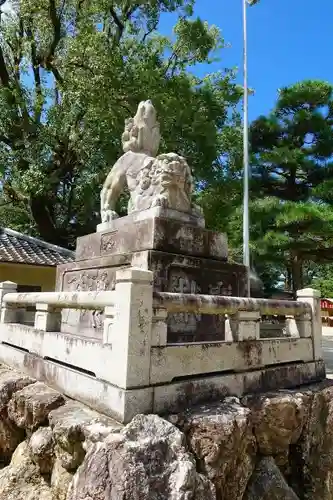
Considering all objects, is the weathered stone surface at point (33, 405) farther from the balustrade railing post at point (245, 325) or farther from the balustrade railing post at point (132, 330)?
the balustrade railing post at point (245, 325)

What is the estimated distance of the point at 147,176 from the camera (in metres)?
5.90

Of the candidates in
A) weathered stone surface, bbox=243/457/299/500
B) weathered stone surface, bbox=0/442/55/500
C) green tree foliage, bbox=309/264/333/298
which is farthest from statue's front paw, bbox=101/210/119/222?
green tree foliage, bbox=309/264/333/298

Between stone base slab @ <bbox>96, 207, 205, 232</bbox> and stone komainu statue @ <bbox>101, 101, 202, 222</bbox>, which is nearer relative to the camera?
stone base slab @ <bbox>96, 207, 205, 232</bbox>

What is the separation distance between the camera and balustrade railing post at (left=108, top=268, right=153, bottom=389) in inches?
124

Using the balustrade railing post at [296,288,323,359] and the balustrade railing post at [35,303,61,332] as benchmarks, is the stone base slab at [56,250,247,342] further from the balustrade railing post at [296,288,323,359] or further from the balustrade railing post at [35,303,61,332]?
the balustrade railing post at [296,288,323,359]

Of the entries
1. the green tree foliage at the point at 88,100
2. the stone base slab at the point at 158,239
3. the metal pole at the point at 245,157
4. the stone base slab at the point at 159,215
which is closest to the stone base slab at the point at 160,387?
the stone base slab at the point at 158,239

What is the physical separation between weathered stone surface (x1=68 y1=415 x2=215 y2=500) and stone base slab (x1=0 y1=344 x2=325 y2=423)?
0.91 feet

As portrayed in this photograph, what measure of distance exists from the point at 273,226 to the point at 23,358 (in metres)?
9.98

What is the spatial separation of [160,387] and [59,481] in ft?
3.99

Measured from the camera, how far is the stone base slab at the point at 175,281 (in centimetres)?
478

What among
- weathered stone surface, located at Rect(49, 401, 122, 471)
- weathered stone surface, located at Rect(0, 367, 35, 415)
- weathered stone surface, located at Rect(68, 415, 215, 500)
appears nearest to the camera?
weathered stone surface, located at Rect(68, 415, 215, 500)

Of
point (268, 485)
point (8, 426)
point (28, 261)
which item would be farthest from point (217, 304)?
point (28, 261)

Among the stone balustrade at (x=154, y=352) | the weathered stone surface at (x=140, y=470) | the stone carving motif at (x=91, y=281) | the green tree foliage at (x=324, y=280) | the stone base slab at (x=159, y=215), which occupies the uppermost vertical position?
the green tree foliage at (x=324, y=280)

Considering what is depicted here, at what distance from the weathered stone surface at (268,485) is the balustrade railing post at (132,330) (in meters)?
1.46
